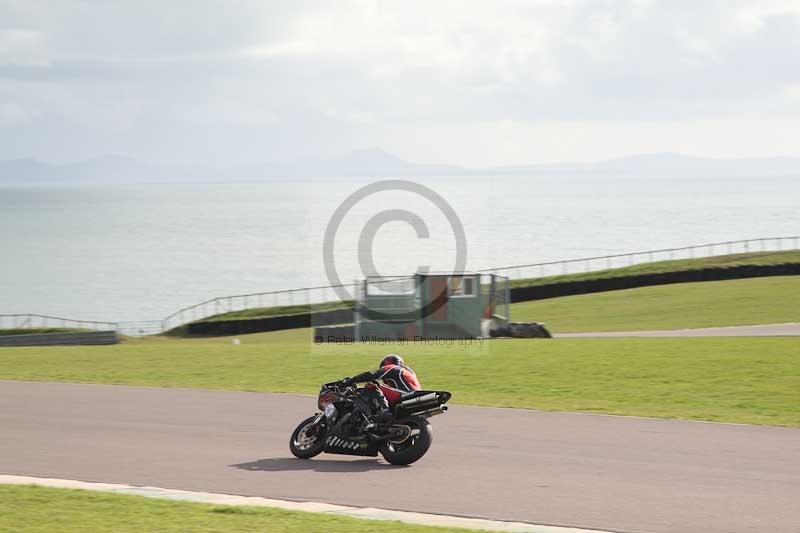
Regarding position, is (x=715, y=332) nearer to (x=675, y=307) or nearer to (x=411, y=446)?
(x=675, y=307)

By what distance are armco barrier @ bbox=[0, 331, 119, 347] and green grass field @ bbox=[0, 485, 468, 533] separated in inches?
1400

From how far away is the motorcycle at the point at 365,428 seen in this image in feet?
43.5

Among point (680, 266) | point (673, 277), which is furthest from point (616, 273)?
point (680, 266)

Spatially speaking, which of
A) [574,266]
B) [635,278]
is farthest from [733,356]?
[574,266]

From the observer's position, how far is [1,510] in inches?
421

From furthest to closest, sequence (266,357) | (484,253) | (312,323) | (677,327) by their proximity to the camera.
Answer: (484,253)
(312,323)
(677,327)
(266,357)

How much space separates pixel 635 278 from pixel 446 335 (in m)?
25.8

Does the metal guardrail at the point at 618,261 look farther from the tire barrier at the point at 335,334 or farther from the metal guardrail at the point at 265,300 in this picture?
the tire barrier at the point at 335,334

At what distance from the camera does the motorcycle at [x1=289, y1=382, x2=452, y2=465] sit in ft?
43.5

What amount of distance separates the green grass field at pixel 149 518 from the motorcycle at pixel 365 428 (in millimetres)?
2930

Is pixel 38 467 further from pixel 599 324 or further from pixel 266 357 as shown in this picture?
pixel 599 324

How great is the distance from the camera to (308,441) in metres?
14.0

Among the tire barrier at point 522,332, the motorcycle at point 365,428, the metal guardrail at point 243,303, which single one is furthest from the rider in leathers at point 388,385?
the metal guardrail at point 243,303

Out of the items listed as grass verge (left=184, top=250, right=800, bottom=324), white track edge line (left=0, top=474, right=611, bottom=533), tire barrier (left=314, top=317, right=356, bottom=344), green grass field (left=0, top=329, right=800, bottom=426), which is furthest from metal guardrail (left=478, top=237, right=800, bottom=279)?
white track edge line (left=0, top=474, right=611, bottom=533)
